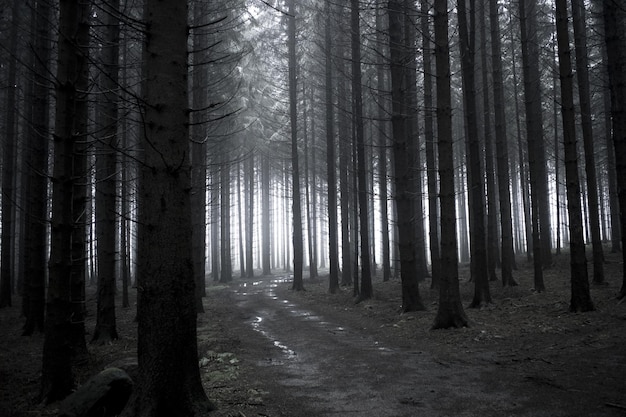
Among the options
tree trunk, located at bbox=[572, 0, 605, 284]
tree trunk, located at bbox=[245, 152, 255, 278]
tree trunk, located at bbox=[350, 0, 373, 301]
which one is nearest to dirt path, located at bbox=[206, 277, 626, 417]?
tree trunk, located at bbox=[350, 0, 373, 301]

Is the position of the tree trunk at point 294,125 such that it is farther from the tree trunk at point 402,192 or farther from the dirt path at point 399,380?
the dirt path at point 399,380

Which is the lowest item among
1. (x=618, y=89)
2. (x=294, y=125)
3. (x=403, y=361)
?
(x=403, y=361)

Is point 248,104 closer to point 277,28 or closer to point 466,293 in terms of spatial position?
point 277,28

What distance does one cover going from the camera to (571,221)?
32.7 feet

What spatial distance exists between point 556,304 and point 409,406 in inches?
299

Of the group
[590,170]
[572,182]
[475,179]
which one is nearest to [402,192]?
[475,179]

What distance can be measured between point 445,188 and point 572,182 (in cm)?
313

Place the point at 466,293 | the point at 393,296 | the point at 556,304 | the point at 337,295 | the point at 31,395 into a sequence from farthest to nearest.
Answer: the point at 337,295 < the point at 393,296 < the point at 466,293 < the point at 556,304 < the point at 31,395

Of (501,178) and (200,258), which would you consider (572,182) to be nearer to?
(501,178)

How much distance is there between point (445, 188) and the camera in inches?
371

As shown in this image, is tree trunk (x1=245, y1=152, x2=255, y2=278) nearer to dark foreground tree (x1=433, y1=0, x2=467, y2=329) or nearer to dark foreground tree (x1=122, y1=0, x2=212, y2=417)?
dark foreground tree (x1=433, y1=0, x2=467, y2=329)

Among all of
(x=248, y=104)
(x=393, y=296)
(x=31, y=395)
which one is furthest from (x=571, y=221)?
(x=248, y=104)

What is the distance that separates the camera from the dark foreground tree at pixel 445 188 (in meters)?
9.36

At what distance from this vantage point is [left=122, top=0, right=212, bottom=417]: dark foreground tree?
13.8 feet
